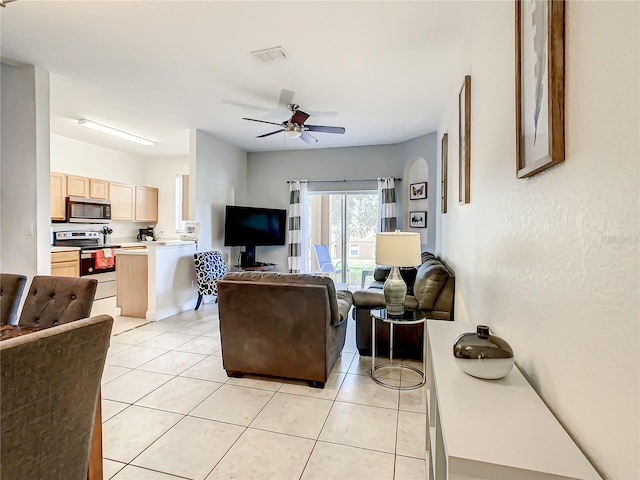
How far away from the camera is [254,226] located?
5.83m

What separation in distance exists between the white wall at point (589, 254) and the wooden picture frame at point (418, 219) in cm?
408

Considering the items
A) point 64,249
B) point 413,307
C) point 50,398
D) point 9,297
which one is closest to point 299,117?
point 413,307

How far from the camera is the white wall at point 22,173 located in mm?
3023

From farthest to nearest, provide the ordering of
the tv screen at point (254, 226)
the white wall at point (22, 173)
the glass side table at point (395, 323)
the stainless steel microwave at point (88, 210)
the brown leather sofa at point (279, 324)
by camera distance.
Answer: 1. the tv screen at point (254, 226)
2. the stainless steel microwave at point (88, 210)
3. the white wall at point (22, 173)
4. the glass side table at point (395, 323)
5. the brown leather sofa at point (279, 324)

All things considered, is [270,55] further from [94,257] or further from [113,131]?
[94,257]

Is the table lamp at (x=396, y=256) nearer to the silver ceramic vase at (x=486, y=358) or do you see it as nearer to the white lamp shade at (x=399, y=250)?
the white lamp shade at (x=399, y=250)

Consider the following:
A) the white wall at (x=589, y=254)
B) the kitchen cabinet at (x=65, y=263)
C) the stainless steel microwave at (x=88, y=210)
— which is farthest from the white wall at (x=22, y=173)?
the white wall at (x=589, y=254)

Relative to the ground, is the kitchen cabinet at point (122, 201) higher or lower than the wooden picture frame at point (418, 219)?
higher

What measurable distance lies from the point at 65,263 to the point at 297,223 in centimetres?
379


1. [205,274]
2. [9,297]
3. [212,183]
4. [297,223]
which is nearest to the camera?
[9,297]

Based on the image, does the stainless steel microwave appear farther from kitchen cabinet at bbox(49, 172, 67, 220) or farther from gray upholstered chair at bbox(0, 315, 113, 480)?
gray upholstered chair at bbox(0, 315, 113, 480)

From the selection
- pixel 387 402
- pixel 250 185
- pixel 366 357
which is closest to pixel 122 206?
pixel 250 185

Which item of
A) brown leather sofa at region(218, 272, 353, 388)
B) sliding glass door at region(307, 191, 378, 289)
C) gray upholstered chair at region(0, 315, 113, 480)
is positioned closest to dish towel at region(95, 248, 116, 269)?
sliding glass door at region(307, 191, 378, 289)

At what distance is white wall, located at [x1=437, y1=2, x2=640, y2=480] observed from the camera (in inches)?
24.1
